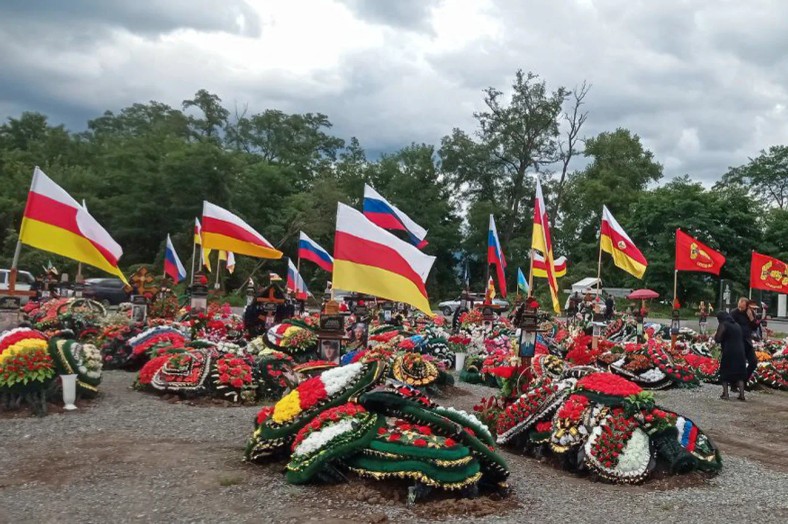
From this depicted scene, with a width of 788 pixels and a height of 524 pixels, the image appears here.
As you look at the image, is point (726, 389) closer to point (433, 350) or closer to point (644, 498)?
point (433, 350)

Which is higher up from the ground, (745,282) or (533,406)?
(745,282)

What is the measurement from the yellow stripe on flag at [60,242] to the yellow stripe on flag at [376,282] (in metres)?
4.27

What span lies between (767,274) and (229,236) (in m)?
14.4

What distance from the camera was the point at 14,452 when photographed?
7301 millimetres

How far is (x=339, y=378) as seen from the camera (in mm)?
7125

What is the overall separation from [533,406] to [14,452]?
5.52 m

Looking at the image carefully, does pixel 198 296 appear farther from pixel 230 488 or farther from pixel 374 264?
pixel 230 488

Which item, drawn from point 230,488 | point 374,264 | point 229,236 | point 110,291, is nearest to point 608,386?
point 374,264

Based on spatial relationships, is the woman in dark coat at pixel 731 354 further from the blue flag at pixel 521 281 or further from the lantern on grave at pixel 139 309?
the blue flag at pixel 521 281

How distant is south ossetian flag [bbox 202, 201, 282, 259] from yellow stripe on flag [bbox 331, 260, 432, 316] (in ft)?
18.9

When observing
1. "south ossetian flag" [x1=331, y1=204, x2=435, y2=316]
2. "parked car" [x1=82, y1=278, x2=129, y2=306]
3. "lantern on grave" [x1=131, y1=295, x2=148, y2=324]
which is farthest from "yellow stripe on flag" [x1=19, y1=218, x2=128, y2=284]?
"parked car" [x1=82, y1=278, x2=129, y2=306]

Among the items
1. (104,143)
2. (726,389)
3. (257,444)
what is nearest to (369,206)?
(726,389)

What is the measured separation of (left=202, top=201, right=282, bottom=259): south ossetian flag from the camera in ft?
48.1

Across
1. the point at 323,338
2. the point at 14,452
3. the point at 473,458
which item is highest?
the point at 323,338
